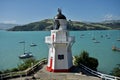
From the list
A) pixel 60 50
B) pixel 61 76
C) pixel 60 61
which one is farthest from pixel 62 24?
pixel 61 76

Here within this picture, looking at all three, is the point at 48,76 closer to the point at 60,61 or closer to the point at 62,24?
the point at 60,61

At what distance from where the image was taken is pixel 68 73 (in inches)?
902

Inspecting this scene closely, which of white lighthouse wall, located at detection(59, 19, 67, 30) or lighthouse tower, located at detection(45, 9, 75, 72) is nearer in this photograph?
lighthouse tower, located at detection(45, 9, 75, 72)

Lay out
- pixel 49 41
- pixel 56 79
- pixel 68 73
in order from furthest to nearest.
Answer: pixel 49 41 < pixel 68 73 < pixel 56 79

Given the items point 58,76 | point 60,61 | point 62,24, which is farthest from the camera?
point 62,24

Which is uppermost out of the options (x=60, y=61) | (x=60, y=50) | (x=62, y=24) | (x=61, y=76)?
(x=62, y=24)

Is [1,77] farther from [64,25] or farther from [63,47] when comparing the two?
[64,25]

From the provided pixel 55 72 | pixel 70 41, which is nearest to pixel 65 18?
pixel 70 41

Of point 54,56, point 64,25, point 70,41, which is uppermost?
point 64,25

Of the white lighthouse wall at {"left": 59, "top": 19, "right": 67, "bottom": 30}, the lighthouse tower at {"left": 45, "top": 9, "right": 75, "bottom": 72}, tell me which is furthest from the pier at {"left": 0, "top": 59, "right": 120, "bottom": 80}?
the white lighthouse wall at {"left": 59, "top": 19, "right": 67, "bottom": 30}

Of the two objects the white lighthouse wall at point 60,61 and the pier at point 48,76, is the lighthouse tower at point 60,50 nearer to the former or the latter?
the white lighthouse wall at point 60,61

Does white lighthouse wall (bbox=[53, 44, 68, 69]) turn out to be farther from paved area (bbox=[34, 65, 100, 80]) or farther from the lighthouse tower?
paved area (bbox=[34, 65, 100, 80])

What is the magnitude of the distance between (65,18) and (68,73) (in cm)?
623

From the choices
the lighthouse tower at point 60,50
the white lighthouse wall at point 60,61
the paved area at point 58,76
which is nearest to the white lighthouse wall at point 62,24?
the lighthouse tower at point 60,50
